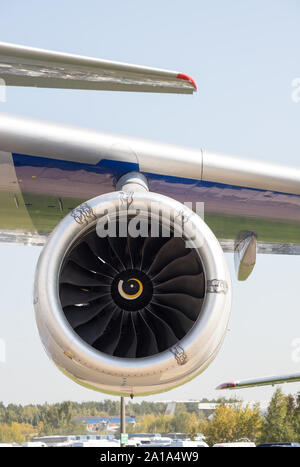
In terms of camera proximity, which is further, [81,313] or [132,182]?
[132,182]

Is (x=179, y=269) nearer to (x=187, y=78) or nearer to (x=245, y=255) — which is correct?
(x=187, y=78)

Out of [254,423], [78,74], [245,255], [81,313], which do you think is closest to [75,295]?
[81,313]

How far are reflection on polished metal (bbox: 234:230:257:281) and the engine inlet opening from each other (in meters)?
1.60

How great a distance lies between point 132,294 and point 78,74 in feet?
4.79

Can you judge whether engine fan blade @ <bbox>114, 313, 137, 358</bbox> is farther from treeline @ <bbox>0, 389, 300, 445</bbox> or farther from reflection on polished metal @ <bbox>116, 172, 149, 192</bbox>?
treeline @ <bbox>0, 389, 300, 445</bbox>

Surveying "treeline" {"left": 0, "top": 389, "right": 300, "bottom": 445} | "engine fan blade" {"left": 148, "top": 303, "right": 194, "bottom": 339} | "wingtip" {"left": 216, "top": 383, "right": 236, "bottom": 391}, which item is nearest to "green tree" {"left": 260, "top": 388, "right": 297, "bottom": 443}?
"treeline" {"left": 0, "top": 389, "right": 300, "bottom": 445}

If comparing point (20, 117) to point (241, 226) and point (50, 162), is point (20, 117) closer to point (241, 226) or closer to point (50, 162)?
point (50, 162)

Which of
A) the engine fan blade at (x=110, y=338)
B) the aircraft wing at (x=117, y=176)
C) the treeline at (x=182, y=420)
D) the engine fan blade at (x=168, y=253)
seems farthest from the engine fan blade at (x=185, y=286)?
the treeline at (x=182, y=420)

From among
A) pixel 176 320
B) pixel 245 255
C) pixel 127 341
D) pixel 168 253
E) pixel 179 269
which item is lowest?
pixel 127 341

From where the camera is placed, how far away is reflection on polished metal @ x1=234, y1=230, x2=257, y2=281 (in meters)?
5.06

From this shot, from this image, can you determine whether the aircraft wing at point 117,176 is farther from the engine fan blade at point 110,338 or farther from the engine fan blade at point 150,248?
the engine fan blade at point 110,338

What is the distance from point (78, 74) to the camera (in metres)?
3.49
